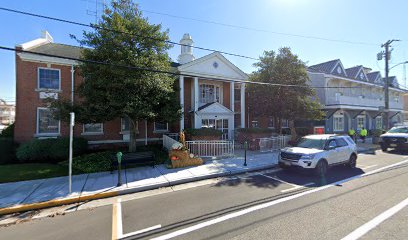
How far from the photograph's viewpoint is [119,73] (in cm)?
994

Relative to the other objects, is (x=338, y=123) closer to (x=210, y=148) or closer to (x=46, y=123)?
(x=210, y=148)

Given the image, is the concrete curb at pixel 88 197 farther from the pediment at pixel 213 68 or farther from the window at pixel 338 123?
the window at pixel 338 123

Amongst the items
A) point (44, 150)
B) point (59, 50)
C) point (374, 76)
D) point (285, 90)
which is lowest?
point (44, 150)

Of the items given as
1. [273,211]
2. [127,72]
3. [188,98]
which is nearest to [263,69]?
[188,98]

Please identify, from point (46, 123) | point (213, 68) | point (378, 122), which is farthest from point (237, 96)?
point (378, 122)

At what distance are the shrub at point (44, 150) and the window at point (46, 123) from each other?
6.17 ft

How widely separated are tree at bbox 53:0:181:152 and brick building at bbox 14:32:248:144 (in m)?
1.73

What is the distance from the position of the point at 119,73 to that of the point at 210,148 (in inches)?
256

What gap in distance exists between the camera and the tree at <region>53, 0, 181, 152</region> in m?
10.2

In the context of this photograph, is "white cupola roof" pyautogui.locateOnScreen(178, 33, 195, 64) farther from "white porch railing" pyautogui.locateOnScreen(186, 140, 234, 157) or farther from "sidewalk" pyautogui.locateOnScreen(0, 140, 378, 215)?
"sidewalk" pyautogui.locateOnScreen(0, 140, 378, 215)

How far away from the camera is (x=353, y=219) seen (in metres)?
4.57

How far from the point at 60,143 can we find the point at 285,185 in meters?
12.6

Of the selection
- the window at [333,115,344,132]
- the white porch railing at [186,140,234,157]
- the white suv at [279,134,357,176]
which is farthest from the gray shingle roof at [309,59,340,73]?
the white porch railing at [186,140,234,157]

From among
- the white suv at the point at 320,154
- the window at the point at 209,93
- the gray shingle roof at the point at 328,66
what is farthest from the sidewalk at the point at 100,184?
the gray shingle roof at the point at 328,66
